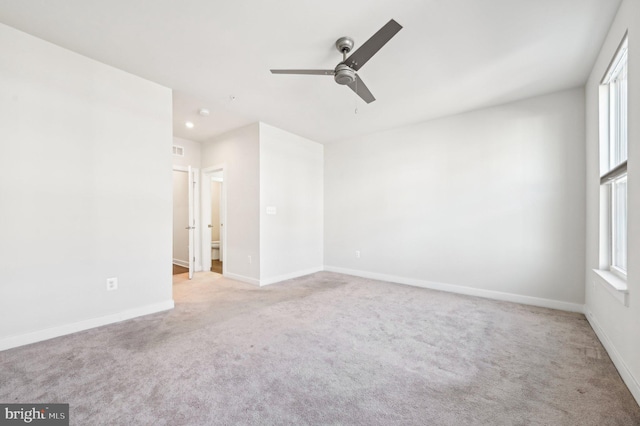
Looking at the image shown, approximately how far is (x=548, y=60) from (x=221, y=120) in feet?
14.3

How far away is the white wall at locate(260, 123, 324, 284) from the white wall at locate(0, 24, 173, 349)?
5.22 ft

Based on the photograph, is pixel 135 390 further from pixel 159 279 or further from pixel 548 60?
pixel 548 60

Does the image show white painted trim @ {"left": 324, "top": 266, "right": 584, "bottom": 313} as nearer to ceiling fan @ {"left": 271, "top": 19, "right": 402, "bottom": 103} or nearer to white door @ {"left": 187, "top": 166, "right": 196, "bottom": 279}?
white door @ {"left": 187, "top": 166, "right": 196, "bottom": 279}

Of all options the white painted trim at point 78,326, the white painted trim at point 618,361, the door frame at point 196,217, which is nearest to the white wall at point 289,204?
the white painted trim at point 78,326

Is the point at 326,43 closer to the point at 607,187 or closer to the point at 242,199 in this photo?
the point at 242,199

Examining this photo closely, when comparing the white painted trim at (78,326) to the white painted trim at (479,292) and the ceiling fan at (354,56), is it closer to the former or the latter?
the ceiling fan at (354,56)

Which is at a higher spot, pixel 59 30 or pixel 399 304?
pixel 59 30

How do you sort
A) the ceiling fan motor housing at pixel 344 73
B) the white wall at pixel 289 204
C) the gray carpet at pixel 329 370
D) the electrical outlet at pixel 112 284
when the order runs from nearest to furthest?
the gray carpet at pixel 329 370, the ceiling fan motor housing at pixel 344 73, the electrical outlet at pixel 112 284, the white wall at pixel 289 204

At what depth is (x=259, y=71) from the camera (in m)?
2.91

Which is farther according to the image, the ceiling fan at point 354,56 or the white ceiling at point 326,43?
the white ceiling at point 326,43

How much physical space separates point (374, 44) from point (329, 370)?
2.53 metres

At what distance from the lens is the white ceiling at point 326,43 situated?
2.05 meters

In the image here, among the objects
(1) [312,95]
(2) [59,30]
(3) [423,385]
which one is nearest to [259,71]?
(1) [312,95]

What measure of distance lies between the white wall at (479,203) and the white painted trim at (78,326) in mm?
3425
